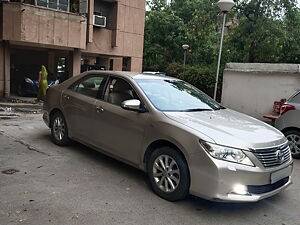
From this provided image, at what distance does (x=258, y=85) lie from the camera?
1084cm

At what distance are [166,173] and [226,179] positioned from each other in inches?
33.2

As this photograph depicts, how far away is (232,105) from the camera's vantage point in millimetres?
11672

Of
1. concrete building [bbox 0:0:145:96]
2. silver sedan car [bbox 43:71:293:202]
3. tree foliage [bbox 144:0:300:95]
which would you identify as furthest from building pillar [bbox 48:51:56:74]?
silver sedan car [bbox 43:71:293:202]

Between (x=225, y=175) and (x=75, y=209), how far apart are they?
1743mm

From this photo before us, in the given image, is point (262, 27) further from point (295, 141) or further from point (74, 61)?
point (295, 141)

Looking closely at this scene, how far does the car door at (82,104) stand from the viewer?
18.6ft

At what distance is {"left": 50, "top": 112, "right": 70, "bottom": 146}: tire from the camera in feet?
20.8

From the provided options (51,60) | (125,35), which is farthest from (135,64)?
(51,60)

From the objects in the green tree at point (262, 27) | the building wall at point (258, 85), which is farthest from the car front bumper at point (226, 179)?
the green tree at point (262, 27)

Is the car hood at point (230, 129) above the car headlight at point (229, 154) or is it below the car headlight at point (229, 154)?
above

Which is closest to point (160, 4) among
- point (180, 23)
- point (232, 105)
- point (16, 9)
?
point (180, 23)

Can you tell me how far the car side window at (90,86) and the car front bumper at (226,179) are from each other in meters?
2.38

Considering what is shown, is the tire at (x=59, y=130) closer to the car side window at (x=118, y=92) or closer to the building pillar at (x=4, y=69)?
the car side window at (x=118, y=92)

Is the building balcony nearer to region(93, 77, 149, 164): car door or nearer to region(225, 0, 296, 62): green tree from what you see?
region(225, 0, 296, 62): green tree
